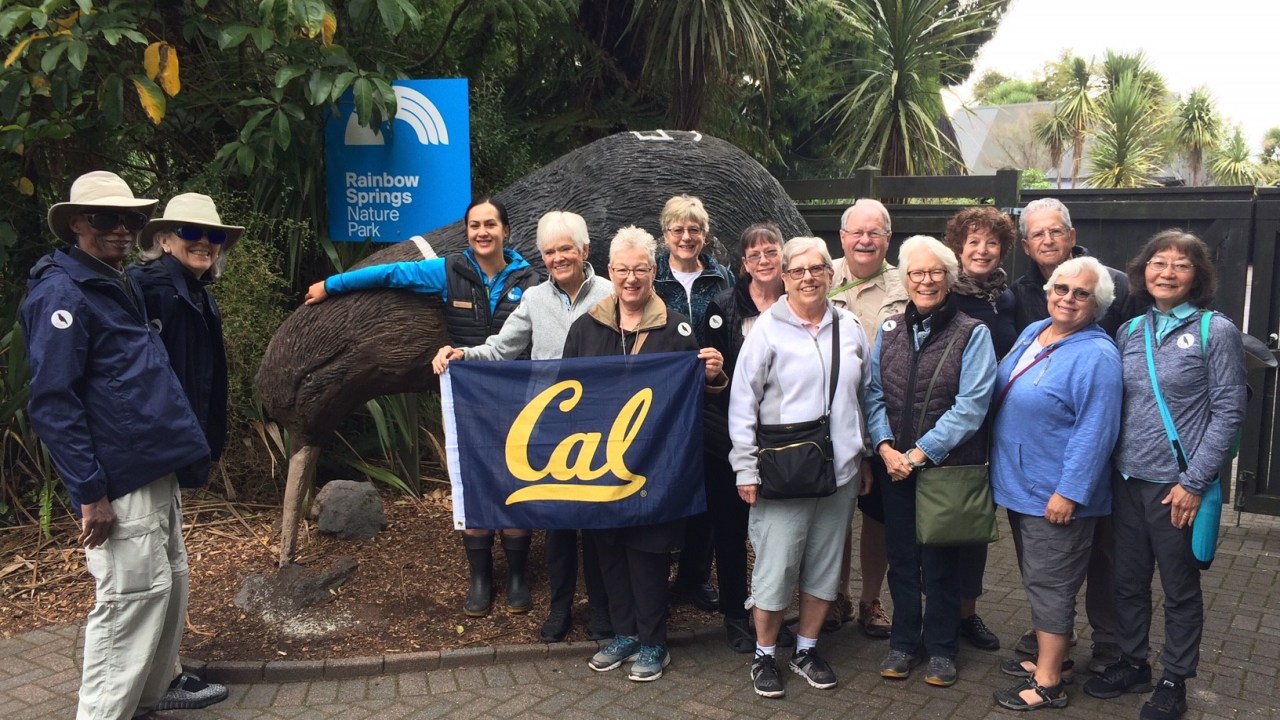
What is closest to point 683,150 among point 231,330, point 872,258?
point 872,258

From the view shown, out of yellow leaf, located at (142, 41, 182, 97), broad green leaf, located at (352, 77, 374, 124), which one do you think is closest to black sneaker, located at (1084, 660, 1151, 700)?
broad green leaf, located at (352, 77, 374, 124)

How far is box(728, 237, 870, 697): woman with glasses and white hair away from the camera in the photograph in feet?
11.3

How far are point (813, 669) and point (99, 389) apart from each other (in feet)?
8.86

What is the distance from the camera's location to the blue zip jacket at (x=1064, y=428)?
10.8ft

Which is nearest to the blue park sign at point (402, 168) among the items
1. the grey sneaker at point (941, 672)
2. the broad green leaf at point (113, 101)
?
the broad green leaf at point (113, 101)

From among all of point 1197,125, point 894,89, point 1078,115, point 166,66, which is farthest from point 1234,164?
point 166,66

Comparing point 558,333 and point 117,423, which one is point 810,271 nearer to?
point 558,333

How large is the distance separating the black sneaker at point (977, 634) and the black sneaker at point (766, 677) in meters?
0.95

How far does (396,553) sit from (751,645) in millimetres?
2044

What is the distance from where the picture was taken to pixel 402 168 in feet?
18.7

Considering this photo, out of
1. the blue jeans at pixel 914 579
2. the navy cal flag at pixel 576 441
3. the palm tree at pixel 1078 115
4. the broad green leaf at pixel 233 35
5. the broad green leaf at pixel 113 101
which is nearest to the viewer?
the blue jeans at pixel 914 579

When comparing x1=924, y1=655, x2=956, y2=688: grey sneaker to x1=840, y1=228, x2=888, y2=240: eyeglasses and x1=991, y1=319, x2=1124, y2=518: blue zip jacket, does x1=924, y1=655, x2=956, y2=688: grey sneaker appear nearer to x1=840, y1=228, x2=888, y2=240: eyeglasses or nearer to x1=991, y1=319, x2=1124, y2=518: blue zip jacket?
x1=991, y1=319, x2=1124, y2=518: blue zip jacket

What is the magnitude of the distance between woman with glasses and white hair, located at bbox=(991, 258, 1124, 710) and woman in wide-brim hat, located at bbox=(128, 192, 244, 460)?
2.96 meters

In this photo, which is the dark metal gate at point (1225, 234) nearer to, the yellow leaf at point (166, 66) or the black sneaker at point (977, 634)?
the black sneaker at point (977, 634)
